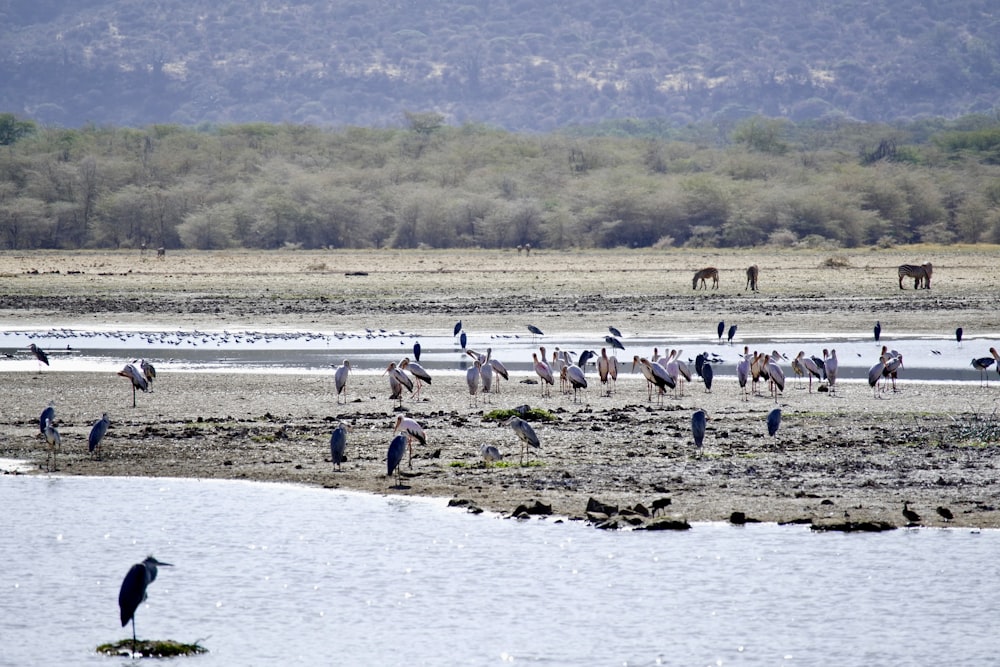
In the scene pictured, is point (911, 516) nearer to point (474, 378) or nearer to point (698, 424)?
point (698, 424)

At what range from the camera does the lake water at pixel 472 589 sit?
7.57 metres

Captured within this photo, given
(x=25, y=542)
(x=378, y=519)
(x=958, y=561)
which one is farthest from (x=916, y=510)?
(x=25, y=542)

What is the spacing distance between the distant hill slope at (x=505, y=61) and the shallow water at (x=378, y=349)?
137 meters

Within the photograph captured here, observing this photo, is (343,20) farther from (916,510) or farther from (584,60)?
(916,510)

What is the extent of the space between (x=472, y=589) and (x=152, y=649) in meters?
1.95

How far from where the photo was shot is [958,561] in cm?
882

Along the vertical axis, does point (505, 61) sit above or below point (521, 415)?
above

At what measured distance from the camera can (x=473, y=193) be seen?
61.1m

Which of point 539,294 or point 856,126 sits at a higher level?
point 856,126

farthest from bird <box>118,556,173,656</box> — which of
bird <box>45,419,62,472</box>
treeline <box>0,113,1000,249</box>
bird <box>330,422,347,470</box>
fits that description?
treeline <box>0,113,1000,249</box>

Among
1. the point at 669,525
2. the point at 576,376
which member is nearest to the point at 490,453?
the point at 669,525

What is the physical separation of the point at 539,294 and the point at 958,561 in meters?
21.7

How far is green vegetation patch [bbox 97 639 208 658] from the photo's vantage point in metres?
7.56

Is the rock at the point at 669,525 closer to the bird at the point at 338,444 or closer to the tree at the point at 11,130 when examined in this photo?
the bird at the point at 338,444
